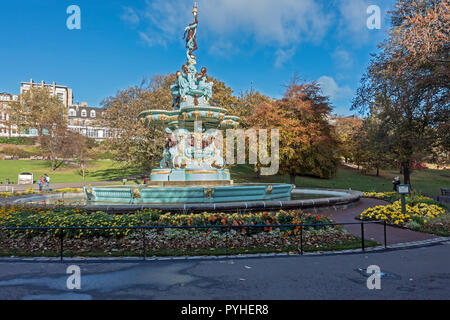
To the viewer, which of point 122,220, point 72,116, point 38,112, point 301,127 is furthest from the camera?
point 72,116

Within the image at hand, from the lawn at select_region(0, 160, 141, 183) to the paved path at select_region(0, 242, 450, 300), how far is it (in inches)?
1462

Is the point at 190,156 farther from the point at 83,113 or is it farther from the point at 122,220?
the point at 83,113

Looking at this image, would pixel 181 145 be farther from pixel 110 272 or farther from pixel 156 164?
pixel 156 164

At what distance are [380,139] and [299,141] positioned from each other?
7.50m

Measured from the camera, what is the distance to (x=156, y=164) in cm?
3866

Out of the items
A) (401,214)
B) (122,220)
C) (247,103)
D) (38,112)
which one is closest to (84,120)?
(38,112)

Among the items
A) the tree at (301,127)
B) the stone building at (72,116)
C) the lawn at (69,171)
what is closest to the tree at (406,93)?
the tree at (301,127)

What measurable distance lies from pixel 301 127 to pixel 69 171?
36332 millimetres

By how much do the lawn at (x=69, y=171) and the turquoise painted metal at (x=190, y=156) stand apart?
25829 mm

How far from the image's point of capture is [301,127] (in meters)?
32.5

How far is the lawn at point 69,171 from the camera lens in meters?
41.1

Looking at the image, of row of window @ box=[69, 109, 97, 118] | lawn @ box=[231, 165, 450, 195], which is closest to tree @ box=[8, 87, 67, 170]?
row of window @ box=[69, 109, 97, 118]

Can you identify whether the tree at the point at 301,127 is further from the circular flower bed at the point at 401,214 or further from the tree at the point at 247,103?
the circular flower bed at the point at 401,214
